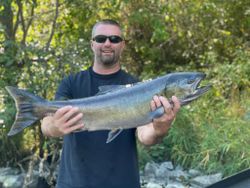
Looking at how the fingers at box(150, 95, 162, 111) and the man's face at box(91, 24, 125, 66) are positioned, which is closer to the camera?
the fingers at box(150, 95, 162, 111)

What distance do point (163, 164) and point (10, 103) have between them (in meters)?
2.15

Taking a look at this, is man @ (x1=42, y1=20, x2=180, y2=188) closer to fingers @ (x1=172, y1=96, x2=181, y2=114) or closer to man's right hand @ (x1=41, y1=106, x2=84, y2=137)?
man's right hand @ (x1=41, y1=106, x2=84, y2=137)

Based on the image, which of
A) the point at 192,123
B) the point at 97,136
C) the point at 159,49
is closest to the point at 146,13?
the point at 192,123

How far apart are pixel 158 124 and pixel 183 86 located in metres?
0.28

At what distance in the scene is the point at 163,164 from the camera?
7.61m

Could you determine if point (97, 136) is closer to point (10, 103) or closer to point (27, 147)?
point (10, 103)

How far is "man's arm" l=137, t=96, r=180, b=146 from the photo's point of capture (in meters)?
3.19

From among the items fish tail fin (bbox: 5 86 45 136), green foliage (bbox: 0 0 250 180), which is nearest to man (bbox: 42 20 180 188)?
fish tail fin (bbox: 5 86 45 136)

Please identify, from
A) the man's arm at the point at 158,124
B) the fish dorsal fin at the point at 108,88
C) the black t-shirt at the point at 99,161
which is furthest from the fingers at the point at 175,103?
the black t-shirt at the point at 99,161

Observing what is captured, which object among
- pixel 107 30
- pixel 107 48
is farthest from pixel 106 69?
pixel 107 30

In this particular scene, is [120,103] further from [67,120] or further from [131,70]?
[131,70]

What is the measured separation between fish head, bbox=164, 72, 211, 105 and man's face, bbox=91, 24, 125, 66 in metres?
0.60

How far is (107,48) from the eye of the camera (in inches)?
144

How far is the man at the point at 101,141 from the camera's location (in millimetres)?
3547
